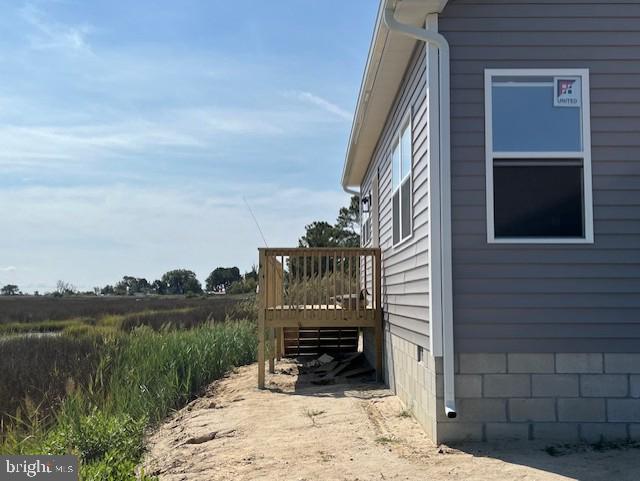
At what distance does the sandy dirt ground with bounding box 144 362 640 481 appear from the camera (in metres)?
4.14

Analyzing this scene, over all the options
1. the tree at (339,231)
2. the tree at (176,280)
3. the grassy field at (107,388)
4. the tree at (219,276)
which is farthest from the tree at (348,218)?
the tree at (176,280)

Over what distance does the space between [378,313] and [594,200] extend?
156 inches

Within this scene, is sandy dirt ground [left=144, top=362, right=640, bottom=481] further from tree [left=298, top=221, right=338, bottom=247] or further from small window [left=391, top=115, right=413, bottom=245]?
tree [left=298, top=221, right=338, bottom=247]

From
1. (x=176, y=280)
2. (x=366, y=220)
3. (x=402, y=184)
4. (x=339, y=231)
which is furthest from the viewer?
(x=176, y=280)

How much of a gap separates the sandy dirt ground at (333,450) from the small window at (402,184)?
6.12ft

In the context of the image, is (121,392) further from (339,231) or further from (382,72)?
(339,231)

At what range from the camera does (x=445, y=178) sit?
15.8 ft

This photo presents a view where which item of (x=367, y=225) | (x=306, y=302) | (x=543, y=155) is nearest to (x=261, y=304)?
(x=306, y=302)

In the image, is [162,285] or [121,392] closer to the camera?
[121,392]

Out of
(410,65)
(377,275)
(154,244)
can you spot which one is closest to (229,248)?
(154,244)

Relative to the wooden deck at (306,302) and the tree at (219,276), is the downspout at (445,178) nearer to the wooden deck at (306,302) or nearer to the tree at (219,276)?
the wooden deck at (306,302)

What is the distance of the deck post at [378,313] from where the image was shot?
8.32 metres

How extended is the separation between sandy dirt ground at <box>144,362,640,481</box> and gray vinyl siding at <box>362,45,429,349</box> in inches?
34.3

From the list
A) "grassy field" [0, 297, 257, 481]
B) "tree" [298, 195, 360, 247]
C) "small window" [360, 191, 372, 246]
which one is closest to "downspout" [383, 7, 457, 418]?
"grassy field" [0, 297, 257, 481]
